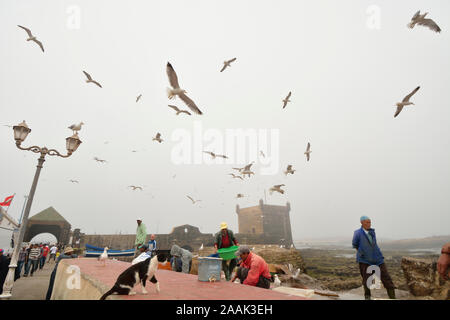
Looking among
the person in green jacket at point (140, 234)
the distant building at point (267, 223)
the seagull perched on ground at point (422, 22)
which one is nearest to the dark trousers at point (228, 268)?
the person in green jacket at point (140, 234)

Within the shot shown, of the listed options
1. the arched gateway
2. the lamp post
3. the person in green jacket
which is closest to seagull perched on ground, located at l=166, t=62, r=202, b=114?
the lamp post

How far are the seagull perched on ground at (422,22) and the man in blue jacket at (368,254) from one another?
29.8 ft

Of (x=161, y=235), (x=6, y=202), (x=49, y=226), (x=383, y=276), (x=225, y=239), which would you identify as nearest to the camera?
(x=383, y=276)

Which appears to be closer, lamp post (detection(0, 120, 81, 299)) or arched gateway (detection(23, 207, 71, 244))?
lamp post (detection(0, 120, 81, 299))

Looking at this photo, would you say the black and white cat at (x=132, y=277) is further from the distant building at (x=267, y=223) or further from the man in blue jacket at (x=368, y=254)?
the distant building at (x=267, y=223)

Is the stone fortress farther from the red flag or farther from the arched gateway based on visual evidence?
the red flag

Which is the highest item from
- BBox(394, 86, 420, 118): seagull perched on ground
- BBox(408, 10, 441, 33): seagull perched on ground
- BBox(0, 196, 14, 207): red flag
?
BBox(408, 10, 441, 33): seagull perched on ground

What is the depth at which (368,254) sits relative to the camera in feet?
16.6

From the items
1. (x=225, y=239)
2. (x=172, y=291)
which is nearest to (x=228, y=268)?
(x=225, y=239)

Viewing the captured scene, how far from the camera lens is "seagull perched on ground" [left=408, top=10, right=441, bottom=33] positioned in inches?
338

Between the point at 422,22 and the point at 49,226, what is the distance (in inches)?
Answer: 1805

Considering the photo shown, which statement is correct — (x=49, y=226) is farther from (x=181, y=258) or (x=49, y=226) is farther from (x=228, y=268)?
(x=228, y=268)

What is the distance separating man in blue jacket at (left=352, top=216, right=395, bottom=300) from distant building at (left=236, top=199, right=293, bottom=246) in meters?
42.1

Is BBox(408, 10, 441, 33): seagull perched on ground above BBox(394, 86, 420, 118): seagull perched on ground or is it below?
above
